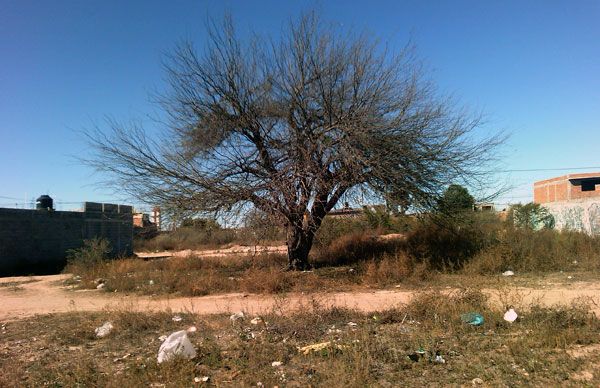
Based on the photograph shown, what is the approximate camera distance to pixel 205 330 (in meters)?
6.90

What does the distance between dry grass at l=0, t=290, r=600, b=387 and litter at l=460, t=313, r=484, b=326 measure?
8cm

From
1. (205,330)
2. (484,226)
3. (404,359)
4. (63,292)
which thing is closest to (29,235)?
(63,292)

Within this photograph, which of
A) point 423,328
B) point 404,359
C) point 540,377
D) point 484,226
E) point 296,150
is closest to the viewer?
point 540,377

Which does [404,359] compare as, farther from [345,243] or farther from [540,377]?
[345,243]

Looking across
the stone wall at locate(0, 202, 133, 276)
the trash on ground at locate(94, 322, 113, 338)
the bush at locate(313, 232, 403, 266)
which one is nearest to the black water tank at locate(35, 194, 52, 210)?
the stone wall at locate(0, 202, 133, 276)

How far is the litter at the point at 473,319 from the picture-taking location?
6504 mm

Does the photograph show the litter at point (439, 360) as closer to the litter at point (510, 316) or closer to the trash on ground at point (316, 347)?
the trash on ground at point (316, 347)

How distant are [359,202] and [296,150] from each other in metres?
2.33

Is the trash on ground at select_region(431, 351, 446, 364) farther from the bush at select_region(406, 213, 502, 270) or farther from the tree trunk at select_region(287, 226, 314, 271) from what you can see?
the tree trunk at select_region(287, 226, 314, 271)

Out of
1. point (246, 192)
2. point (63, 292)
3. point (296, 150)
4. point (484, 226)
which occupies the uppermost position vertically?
point (296, 150)

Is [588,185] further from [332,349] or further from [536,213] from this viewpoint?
[332,349]

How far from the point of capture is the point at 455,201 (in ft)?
45.2

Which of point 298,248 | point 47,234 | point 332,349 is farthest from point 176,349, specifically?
point 47,234

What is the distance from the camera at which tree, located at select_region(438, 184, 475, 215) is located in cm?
1345
